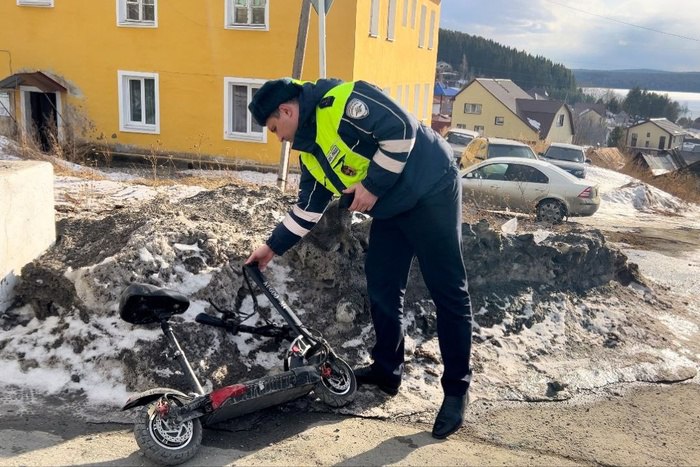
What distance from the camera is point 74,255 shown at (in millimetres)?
4199

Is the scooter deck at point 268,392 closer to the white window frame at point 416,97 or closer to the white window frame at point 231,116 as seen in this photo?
the white window frame at point 231,116

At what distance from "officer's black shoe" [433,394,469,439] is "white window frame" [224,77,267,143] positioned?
14829mm

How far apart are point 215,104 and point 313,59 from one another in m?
3.13

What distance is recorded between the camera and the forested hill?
11144 cm

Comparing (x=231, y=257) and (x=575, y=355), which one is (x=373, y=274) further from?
(x=575, y=355)

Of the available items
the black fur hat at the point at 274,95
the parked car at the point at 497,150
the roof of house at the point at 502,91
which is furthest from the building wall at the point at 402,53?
the roof of house at the point at 502,91

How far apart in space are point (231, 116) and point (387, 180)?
15510 mm

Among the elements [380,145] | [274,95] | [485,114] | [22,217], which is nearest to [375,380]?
[380,145]

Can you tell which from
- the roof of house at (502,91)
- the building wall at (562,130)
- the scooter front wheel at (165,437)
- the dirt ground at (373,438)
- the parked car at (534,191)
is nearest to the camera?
the scooter front wheel at (165,437)

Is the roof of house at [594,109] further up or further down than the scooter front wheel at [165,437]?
further down

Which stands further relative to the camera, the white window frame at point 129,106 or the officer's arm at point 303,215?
the white window frame at point 129,106

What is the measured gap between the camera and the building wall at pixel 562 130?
232ft

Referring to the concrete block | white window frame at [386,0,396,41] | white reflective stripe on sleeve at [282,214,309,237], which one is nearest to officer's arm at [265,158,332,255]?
white reflective stripe on sleeve at [282,214,309,237]

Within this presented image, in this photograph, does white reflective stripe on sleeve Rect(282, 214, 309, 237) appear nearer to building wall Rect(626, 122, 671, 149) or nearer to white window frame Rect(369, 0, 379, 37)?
white window frame Rect(369, 0, 379, 37)
